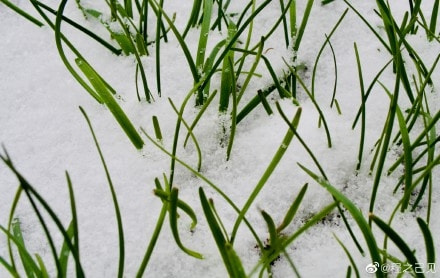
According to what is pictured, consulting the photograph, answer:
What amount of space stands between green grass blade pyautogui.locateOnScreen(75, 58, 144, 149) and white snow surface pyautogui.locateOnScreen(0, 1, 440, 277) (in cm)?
4

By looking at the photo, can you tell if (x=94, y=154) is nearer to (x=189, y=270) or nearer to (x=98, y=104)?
(x=98, y=104)

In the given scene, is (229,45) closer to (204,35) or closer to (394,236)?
(204,35)

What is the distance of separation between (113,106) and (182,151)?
0.16 m

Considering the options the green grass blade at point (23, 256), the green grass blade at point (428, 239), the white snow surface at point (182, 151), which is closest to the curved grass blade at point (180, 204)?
the white snow surface at point (182, 151)

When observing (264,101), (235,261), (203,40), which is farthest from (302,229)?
(203,40)

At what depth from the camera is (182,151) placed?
83cm

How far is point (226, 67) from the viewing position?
831mm

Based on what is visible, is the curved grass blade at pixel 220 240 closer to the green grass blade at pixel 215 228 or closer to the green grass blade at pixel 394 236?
the green grass blade at pixel 215 228

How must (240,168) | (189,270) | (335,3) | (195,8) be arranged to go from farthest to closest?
(335,3), (195,8), (240,168), (189,270)

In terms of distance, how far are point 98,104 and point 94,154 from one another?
0.13 m

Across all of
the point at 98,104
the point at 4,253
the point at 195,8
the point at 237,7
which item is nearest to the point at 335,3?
the point at 237,7

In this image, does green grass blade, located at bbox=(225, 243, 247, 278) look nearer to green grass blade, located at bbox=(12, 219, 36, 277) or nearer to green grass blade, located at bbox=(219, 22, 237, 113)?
green grass blade, located at bbox=(12, 219, 36, 277)

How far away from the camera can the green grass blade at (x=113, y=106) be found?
30.0 inches

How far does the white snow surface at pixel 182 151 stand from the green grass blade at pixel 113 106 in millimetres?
40
